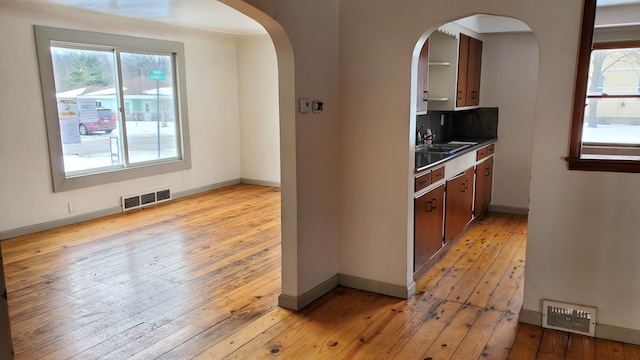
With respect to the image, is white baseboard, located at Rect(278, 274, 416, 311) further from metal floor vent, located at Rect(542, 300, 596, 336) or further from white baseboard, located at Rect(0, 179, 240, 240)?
white baseboard, located at Rect(0, 179, 240, 240)

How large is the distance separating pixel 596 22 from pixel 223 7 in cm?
375

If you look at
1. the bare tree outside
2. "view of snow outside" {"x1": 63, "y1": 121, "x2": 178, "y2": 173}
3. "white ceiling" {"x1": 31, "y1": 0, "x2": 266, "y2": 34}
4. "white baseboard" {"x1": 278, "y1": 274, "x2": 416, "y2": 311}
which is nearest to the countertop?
"white baseboard" {"x1": 278, "y1": 274, "x2": 416, "y2": 311}

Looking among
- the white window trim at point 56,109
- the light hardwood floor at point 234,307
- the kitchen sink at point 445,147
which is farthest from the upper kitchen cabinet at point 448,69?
the white window trim at point 56,109

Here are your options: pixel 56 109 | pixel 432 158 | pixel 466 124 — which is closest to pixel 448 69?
pixel 466 124

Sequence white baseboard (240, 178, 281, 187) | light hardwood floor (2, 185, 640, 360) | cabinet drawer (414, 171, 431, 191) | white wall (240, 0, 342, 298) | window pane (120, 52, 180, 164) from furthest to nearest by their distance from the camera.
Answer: white baseboard (240, 178, 281, 187) → window pane (120, 52, 180, 164) → cabinet drawer (414, 171, 431, 191) → white wall (240, 0, 342, 298) → light hardwood floor (2, 185, 640, 360)

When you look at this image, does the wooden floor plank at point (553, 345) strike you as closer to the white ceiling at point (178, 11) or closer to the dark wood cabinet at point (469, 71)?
the dark wood cabinet at point (469, 71)

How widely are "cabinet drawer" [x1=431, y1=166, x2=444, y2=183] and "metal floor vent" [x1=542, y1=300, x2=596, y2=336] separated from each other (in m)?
1.29

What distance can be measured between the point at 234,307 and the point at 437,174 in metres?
2.00

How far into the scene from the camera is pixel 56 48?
5.38m

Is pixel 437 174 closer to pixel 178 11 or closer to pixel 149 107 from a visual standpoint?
pixel 178 11

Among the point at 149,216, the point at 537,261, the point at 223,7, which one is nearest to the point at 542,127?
→ the point at 537,261

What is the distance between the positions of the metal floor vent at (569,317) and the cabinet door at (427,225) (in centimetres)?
100

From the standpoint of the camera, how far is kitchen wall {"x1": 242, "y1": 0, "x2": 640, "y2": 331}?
2.82 meters

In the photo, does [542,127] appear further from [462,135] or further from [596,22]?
[462,135]
